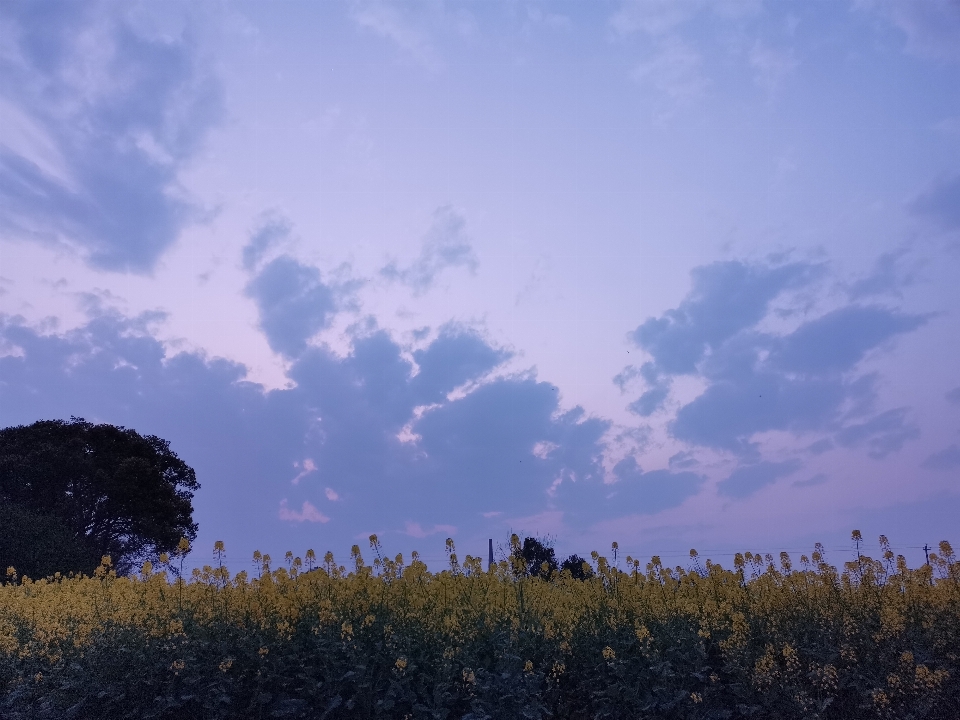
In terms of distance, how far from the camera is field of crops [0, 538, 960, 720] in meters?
6.48

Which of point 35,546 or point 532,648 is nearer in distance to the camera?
point 532,648

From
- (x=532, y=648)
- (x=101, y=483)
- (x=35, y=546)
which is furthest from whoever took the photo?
(x=101, y=483)

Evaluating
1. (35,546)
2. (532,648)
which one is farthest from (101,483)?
(532,648)

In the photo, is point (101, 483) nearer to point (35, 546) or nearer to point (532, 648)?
point (35, 546)

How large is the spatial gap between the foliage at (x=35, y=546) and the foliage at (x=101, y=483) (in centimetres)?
780

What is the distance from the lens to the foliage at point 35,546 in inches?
760

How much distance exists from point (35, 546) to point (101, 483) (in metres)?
10.1

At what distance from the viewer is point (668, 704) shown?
20.9ft

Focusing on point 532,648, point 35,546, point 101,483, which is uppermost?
point 101,483

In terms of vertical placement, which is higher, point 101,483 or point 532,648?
point 101,483

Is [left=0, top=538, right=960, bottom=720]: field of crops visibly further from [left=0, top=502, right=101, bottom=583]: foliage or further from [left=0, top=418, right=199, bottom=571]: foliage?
[left=0, top=418, right=199, bottom=571]: foliage

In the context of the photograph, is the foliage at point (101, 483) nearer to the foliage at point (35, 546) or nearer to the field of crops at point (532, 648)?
the foliage at point (35, 546)

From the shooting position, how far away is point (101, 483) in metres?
29.4

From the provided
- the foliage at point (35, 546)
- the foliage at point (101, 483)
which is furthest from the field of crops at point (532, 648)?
the foliage at point (101, 483)
